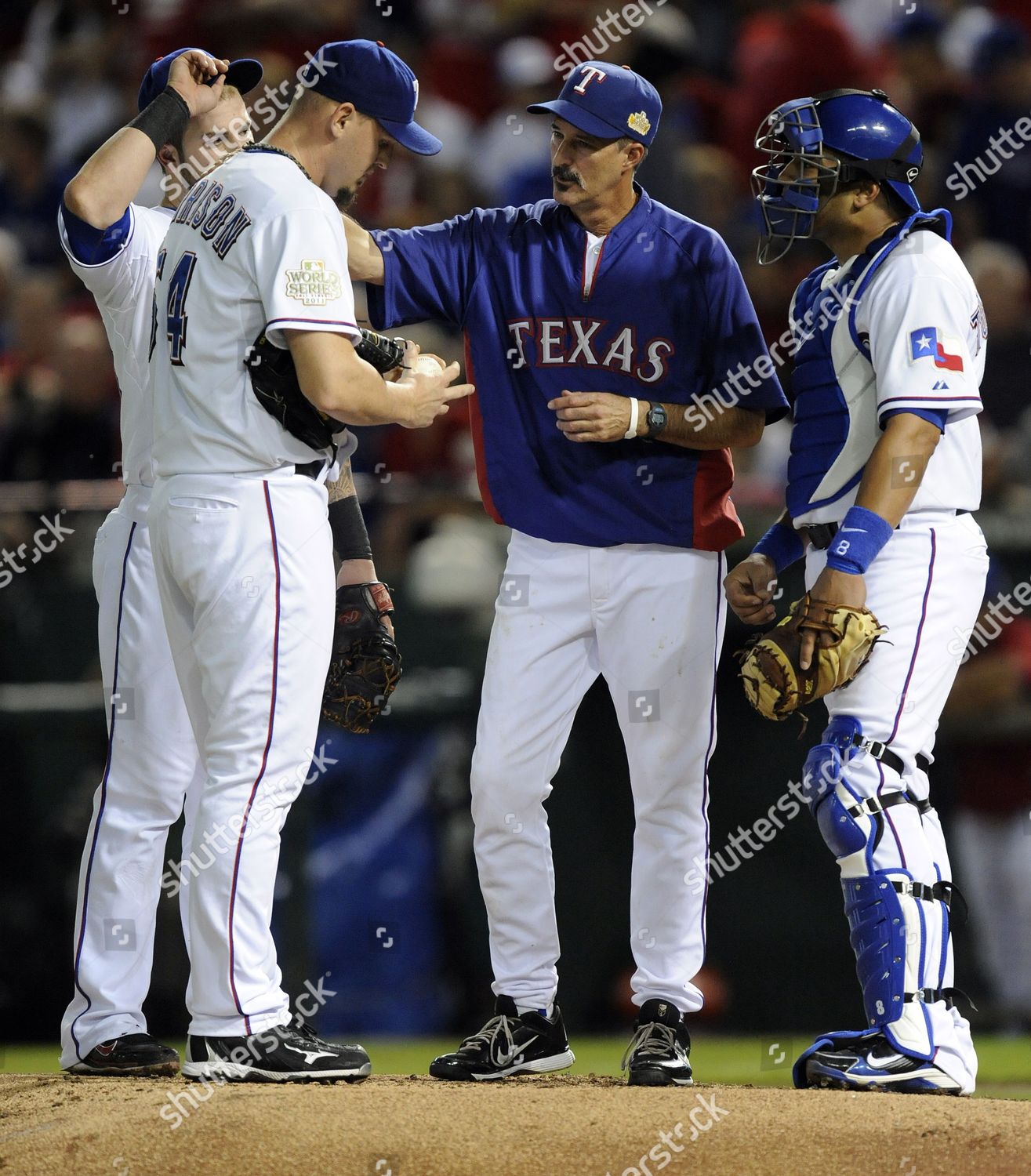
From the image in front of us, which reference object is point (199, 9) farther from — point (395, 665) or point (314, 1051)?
point (314, 1051)

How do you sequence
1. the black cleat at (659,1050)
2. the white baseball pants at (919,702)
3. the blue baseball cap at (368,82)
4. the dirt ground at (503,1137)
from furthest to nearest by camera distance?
1. the black cleat at (659,1050)
2. the blue baseball cap at (368,82)
3. the white baseball pants at (919,702)
4. the dirt ground at (503,1137)

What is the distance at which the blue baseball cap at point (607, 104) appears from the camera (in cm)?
386

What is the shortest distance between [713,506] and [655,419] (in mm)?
315

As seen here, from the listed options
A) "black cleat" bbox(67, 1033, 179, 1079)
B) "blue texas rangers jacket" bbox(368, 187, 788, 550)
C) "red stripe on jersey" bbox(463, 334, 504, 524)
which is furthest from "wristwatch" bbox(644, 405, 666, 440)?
"black cleat" bbox(67, 1033, 179, 1079)

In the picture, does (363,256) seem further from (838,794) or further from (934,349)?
(838,794)

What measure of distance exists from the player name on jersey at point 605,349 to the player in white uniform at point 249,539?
0.52 meters

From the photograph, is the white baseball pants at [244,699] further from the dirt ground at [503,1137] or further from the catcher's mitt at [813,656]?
the catcher's mitt at [813,656]

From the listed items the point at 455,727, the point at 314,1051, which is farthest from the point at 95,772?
the point at 314,1051

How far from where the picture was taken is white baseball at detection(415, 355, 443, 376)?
362cm

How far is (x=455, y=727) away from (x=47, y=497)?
6.17 ft

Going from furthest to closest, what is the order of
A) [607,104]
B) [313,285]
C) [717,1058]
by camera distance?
[717,1058]
[607,104]
[313,285]

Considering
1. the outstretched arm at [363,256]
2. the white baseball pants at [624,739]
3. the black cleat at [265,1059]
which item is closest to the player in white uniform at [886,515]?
the white baseball pants at [624,739]

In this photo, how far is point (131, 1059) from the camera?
3738 millimetres

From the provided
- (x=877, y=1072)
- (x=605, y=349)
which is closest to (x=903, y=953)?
(x=877, y=1072)
